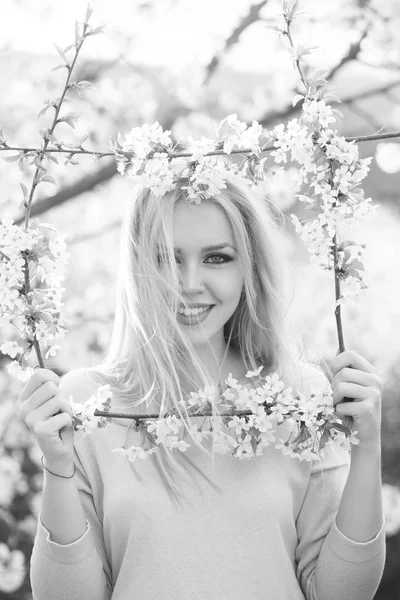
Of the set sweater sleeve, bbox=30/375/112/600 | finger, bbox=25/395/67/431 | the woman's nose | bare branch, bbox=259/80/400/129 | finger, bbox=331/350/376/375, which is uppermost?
bare branch, bbox=259/80/400/129

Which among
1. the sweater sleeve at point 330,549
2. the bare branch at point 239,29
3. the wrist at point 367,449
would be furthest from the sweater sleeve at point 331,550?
the bare branch at point 239,29

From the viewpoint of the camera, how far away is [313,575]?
5.11ft

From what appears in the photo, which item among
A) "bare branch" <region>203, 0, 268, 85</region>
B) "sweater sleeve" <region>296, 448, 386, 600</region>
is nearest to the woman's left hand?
"sweater sleeve" <region>296, 448, 386, 600</region>

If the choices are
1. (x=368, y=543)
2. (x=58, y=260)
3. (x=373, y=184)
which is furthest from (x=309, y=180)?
(x=373, y=184)

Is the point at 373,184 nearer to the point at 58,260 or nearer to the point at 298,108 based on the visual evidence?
the point at 298,108

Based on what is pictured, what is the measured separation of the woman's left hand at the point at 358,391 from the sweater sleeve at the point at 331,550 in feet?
→ 0.88

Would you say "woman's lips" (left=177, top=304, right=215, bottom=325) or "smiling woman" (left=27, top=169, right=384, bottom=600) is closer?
"smiling woman" (left=27, top=169, right=384, bottom=600)

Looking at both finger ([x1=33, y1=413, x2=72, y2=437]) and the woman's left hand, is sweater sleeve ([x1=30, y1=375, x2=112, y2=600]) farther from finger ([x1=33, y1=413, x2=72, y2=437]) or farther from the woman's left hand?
the woman's left hand

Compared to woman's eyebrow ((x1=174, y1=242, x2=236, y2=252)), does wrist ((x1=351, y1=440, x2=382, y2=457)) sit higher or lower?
lower

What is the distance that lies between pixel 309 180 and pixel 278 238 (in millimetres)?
444

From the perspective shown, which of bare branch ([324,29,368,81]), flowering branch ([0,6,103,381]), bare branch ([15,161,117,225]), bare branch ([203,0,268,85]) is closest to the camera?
flowering branch ([0,6,103,381])

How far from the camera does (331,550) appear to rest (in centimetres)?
150

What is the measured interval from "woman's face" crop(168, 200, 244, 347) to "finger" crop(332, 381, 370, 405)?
0.34 m

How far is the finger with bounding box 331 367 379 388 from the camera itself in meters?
1.30
